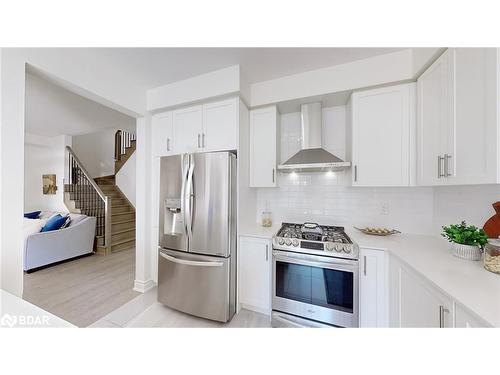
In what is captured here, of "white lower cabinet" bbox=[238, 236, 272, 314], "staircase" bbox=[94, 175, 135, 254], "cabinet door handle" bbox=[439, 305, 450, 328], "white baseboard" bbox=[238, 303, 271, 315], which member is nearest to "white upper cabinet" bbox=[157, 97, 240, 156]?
"white lower cabinet" bbox=[238, 236, 272, 314]

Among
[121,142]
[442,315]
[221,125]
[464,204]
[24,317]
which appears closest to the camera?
[24,317]

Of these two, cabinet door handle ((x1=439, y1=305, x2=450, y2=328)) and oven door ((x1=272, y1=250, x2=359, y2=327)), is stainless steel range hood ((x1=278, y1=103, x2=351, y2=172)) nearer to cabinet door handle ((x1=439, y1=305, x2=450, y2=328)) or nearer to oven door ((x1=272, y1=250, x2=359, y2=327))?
oven door ((x1=272, y1=250, x2=359, y2=327))

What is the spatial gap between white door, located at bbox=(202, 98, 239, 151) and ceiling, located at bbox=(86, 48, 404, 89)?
363 millimetres

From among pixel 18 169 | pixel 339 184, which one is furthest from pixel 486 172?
pixel 18 169

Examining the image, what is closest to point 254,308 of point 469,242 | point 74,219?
point 469,242

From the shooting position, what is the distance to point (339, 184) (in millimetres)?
2096

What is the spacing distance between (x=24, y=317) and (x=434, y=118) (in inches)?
96.1

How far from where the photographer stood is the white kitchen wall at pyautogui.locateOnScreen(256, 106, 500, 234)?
1.61 meters

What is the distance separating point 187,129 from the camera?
209cm

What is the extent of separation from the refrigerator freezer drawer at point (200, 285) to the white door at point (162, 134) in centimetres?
122

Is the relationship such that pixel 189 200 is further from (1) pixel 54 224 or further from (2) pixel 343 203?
(1) pixel 54 224

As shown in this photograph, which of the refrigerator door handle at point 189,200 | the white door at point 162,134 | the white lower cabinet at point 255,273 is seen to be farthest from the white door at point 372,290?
the white door at point 162,134
